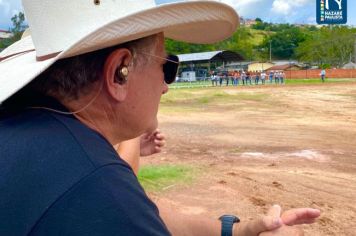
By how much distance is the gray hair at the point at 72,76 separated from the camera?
1288 mm

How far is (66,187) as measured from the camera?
3.32ft

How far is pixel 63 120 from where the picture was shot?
3.94 feet

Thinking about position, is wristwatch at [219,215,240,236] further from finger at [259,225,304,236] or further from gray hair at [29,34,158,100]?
gray hair at [29,34,158,100]

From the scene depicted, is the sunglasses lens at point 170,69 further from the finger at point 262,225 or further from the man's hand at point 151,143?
the man's hand at point 151,143

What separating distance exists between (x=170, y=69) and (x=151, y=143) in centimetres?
83

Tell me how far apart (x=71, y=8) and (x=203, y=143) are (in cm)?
857

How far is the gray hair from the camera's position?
1.29 meters

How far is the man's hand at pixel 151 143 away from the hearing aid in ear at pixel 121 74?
1.05 m

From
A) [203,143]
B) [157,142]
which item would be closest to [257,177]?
[203,143]

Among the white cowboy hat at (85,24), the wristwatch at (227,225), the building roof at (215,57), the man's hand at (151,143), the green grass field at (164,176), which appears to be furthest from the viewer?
the building roof at (215,57)

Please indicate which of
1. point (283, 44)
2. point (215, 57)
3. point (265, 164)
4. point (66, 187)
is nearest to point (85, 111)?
point (66, 187)

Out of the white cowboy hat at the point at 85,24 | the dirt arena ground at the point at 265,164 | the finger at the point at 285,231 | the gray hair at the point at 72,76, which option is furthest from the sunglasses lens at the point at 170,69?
the dirt arena ground at the point at 265,164

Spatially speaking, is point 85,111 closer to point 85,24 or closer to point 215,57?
point 85,24

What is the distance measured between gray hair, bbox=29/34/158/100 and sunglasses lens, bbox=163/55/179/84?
31 centimetres
